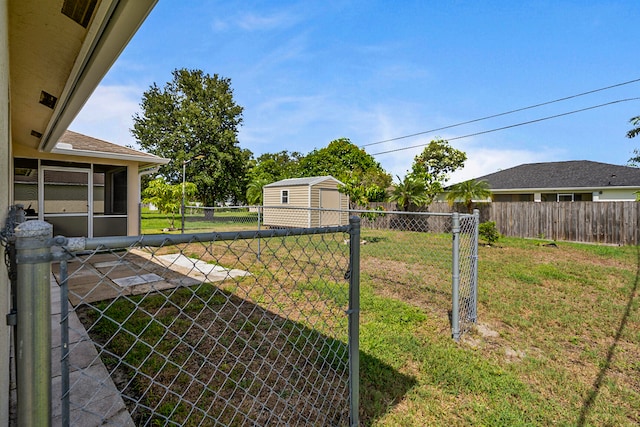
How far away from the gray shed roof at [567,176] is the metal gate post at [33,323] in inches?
736

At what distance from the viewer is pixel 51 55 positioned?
8.11 feet

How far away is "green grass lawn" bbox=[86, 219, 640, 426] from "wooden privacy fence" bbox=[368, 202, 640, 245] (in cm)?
542

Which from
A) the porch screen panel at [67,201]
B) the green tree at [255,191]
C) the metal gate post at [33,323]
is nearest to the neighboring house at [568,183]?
the green tree at [255,191]

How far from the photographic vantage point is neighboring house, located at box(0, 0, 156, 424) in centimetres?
138

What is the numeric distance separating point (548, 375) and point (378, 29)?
10531 millimetres

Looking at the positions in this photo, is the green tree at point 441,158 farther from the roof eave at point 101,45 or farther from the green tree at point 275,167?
the roof eave at point 101,45

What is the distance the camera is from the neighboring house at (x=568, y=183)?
46.4 feet

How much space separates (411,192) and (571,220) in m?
5.95

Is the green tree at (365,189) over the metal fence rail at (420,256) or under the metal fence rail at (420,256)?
over

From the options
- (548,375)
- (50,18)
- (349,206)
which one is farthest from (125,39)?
(349,206)

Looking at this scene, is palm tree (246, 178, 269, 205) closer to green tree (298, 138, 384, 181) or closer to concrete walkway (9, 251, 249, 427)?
green tree (298, 138, 384, 181)

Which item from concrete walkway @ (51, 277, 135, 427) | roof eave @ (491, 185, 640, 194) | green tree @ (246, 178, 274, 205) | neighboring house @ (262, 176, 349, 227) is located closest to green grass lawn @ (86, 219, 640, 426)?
concrete walkway @ (51, 277, 135, 427)

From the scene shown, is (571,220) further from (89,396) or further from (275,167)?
(275,167)

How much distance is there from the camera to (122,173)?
26.9 feet
